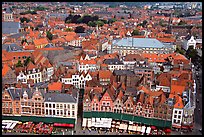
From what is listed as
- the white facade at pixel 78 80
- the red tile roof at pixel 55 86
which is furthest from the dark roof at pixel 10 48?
the red tile roof at pixel 55 86

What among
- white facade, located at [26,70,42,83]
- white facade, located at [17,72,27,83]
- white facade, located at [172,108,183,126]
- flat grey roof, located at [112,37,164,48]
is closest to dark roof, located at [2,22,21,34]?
flat grey roof, located at [112,37,164,48]

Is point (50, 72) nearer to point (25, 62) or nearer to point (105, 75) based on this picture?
point (25, 62)

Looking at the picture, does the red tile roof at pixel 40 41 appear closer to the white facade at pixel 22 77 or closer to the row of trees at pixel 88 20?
the white facade at pixel 22 77

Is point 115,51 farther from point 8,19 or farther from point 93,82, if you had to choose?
point 8,19

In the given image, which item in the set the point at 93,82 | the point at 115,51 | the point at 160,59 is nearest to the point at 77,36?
the point at 115,51

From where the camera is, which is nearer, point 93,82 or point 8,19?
point 93,82

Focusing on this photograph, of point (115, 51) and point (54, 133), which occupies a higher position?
point (115, 51)

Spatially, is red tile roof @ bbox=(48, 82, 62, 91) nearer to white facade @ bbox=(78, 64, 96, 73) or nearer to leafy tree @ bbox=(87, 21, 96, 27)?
white facade @ bbox=(78, 64, 96, 73)
